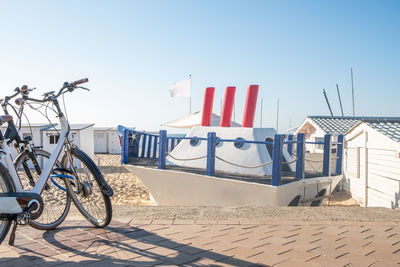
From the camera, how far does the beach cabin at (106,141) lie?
31.0 meters

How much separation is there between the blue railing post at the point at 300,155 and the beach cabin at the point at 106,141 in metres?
25.3

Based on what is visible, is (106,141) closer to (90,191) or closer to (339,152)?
(339,152)

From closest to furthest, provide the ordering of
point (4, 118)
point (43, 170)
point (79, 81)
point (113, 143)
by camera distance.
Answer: point (4, 118), point (43, 170), point (79, 81), point (113, 143)

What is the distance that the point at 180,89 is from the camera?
16.0 m

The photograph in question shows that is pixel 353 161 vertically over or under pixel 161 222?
under

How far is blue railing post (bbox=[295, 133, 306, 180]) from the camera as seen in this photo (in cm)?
755

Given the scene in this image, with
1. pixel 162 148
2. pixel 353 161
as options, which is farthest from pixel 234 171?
pixel 353 161

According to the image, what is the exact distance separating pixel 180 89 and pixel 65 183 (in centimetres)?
1298

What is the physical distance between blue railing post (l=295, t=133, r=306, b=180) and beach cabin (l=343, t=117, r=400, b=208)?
3527 mm

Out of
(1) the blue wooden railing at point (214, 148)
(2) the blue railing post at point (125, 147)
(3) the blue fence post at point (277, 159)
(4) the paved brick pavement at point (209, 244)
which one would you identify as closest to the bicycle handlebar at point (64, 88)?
(4) the paved brick pavement at point (209, 244)

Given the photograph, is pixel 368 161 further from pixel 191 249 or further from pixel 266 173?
pixel 191 249

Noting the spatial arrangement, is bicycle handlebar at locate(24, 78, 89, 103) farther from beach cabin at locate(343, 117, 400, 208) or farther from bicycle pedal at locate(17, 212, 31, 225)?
beach cabin at locate(343, 117, 400, 208)

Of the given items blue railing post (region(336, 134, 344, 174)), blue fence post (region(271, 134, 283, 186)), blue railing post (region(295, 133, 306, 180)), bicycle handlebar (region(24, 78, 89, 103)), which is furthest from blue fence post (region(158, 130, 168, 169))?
bicycle handlebar (region(24, 78, 89, 103))

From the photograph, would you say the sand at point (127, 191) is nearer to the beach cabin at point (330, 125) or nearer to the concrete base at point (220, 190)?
the concrete base at point (220, 190)
